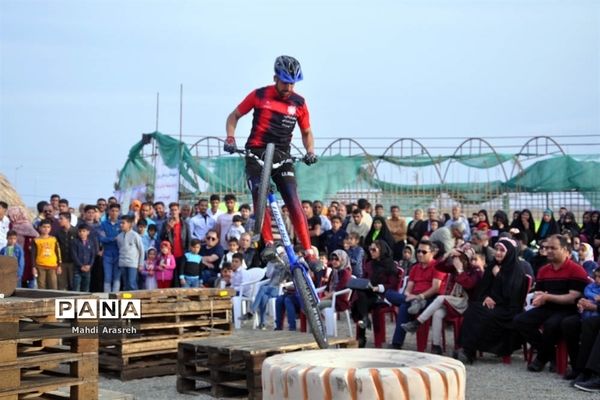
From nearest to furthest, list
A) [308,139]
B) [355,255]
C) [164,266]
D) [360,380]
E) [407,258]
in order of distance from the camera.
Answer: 1. [360,380]
2. [308,139]
3. [355,255]
4. [407,258]
5. [164,266]

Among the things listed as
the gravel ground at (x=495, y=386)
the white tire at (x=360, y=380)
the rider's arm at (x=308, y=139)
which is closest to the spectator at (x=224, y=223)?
the gravel ground at (x=495, y=386)

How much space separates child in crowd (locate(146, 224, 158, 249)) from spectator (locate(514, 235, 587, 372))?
7.63 metres

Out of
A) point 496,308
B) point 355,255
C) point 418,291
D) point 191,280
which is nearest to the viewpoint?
point 496,308

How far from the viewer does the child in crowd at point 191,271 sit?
1473cm

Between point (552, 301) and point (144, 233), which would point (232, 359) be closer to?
point (552, 301)

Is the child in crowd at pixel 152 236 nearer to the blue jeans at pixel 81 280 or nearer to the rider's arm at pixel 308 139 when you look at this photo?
the blue jeans at pixel 81 280

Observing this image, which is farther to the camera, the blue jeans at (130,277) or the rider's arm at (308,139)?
the blue jeans at (130,277)

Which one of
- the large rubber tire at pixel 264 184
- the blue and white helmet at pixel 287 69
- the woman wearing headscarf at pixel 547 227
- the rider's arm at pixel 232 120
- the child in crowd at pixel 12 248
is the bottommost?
the child in crowd at pixel 12 248

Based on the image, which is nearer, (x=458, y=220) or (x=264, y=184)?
(x=264, y=184)

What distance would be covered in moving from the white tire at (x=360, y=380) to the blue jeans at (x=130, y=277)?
11.0 metres

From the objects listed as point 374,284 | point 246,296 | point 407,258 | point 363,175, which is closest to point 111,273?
point 246,296

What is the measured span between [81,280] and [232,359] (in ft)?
25.7

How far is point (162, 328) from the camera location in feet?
30.6

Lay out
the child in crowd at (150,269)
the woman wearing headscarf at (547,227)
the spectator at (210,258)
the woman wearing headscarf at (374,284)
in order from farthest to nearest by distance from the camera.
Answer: the woman wearing headscarf at (547,227), the child in crowd at (150,269), the spectator at (210,258), the woman wearing headscarf at (374,284)
